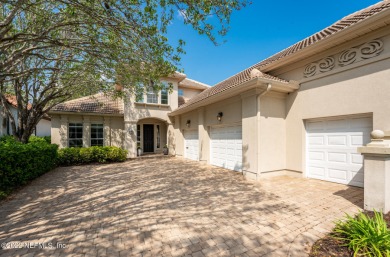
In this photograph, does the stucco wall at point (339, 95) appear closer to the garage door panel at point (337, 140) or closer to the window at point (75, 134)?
the garage door panel at point (337, 140)

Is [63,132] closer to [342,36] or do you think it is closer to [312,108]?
[312,108]

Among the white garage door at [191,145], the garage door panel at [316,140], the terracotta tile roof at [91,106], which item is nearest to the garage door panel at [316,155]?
the garage door panel at [316,140]

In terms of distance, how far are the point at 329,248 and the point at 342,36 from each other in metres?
6.21

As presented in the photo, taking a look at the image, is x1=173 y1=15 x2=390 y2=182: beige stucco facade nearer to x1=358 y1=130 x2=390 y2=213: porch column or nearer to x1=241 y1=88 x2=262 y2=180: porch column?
x1=241 y1=88 x2=262 y2=180: porch column

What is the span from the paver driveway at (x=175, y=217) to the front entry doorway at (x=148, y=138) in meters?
9.26

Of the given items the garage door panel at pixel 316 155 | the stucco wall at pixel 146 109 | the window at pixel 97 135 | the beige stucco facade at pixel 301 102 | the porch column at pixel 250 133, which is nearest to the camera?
the beige stucco facade at pixel 301 102

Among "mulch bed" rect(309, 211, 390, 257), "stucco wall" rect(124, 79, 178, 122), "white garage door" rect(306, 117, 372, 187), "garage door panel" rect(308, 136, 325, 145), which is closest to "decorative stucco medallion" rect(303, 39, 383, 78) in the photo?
"white garage door" rect(306, 117, 372, 187)

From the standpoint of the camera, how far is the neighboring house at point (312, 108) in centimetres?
529

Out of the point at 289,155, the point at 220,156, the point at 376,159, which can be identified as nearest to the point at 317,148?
the point at 289,155

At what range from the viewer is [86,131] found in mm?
12922

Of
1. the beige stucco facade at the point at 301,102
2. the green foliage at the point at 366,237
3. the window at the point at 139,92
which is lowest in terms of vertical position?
the green foliage at the point at 366,237

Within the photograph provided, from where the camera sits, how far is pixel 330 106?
619 centimetres

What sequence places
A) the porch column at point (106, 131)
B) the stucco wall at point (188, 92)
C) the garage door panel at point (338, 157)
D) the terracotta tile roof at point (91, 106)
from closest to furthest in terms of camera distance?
the garage door panel at point (338, 157) < the terracotta tile roof at point (91, 106) < the porch column at point (106, 131) < the stucco wall at point (188, 92)

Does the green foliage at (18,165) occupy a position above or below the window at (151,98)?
below
